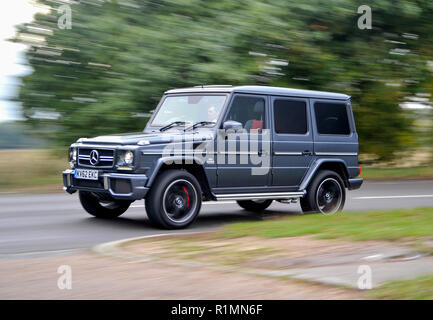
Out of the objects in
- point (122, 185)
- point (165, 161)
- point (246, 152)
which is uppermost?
point (246, 152)

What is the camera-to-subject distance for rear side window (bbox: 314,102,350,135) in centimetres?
1159

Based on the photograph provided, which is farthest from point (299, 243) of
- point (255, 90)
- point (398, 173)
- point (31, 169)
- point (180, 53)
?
point (398, 173)

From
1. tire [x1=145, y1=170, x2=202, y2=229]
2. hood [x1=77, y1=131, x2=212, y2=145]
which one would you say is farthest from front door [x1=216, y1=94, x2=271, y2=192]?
tire [x1=145, y1=170, x2=202, y2=229]

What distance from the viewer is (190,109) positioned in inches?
409

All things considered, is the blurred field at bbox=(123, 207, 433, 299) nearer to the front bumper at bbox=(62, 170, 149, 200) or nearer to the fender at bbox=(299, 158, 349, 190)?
the front bumper at bbox=(62, 170, 149, 200)

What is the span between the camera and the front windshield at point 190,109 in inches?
399

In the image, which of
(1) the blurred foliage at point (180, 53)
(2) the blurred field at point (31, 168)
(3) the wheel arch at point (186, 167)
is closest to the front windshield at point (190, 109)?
(3) the wheel arch at point (186, 167)

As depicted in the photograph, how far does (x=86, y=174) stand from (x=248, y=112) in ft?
8.65

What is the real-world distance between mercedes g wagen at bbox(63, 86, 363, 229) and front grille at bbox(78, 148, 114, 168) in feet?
0.05

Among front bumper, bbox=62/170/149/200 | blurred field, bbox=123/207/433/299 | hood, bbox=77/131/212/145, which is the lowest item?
blurred field, bbox=123/207/433/299

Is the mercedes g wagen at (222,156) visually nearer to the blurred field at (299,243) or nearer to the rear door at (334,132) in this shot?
the rear door at (334,132)

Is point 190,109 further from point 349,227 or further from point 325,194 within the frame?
point 349,227

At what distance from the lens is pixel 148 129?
1073 cm
